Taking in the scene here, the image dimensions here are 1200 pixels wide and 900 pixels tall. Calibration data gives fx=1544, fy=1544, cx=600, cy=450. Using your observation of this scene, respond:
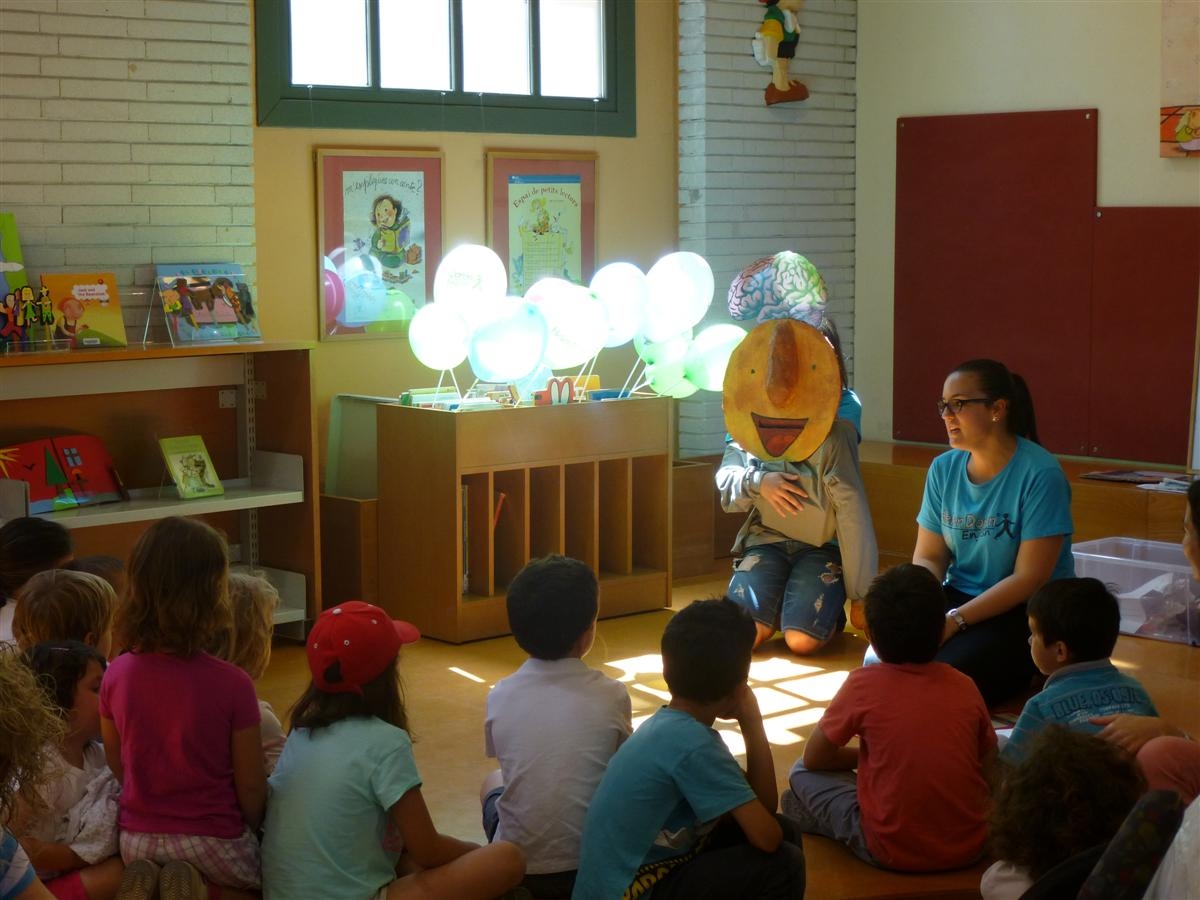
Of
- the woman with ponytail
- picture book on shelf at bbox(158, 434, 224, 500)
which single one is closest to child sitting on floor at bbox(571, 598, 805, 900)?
the woman with ponytail

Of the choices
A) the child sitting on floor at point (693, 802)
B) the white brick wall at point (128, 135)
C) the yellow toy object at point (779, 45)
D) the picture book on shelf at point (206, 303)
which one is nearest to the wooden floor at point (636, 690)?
the child sitting on floor at point (693, 802)

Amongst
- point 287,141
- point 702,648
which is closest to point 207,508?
point 287,141

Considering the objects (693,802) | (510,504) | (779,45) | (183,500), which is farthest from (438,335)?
(693,802)

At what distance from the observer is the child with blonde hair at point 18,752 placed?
1.93 metres

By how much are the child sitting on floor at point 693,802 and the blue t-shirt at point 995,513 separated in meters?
1.58

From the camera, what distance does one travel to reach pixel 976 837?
10.2 feet

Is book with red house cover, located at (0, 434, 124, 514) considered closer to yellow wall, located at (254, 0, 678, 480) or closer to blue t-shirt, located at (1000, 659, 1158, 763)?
yellow wall, located at (254, 0, 678, 480)

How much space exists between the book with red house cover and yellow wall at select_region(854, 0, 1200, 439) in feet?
12.5

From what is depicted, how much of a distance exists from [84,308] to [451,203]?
1.65m

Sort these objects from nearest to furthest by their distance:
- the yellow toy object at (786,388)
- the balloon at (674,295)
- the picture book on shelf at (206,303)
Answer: the yellow toy object at (786,388) < the picture book on shelf at (206,303) < the balloon at (674,295)

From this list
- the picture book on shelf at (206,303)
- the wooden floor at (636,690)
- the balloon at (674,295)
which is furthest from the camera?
the balloon at (674,295)

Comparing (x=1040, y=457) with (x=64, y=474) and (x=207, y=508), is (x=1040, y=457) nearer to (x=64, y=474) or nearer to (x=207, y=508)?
(x=207, y=508)

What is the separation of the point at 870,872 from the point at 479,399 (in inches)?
106

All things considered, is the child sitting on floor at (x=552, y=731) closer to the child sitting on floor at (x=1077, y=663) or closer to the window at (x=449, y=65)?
the child sitting on floor at (x=1077, y=663)
